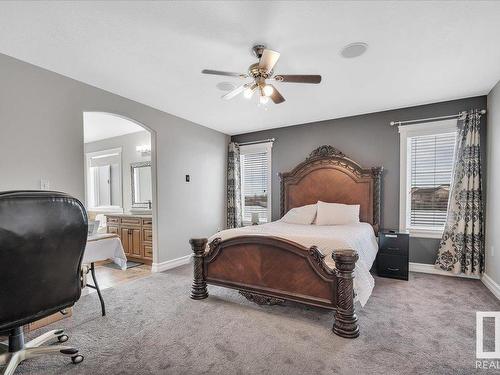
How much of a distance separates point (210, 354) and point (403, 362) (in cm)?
141

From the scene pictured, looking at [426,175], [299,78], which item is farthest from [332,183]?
[299,78]

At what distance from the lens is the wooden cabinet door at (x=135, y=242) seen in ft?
15.1

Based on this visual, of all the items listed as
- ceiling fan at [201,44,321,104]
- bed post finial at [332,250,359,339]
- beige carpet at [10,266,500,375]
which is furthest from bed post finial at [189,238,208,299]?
ceiling fan at [201,44,321,104]

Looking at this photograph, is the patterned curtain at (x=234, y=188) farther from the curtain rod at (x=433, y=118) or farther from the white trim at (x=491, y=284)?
the white trim at (x=491, y=284)

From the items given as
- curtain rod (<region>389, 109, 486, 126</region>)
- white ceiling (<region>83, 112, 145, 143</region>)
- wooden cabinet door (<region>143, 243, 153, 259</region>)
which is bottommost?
wooden cabinet door (<region>143, 243, 153, 259</region>)

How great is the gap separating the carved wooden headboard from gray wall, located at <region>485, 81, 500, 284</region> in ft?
4.32

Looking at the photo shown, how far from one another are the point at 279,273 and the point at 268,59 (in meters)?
2.02

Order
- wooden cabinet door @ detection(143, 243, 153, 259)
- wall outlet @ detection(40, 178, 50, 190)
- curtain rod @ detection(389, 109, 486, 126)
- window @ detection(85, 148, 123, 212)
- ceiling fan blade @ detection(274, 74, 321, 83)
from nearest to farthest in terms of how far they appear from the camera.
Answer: ceiling fan blade @ detection(274, 74, 321, 83)
wall outlet @ detection(40, 178, 50, 190)
curtain rod @ detection(389, 109, 486, 126)
wooden cabinet door @ detection(143, 243, 153, 259)
window @ detection(85, 148, 123, 212)

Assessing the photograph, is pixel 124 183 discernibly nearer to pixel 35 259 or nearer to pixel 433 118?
pixel 35 259

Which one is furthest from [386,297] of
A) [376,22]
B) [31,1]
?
[31,1]

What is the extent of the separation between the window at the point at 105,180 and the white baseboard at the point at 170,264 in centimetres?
229

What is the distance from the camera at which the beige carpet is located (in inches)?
70.7

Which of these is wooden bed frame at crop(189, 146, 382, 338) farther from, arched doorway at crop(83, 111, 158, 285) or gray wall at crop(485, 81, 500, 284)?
arched doorway at crop(83, 111, 158, 285)

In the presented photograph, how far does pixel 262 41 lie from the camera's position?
7.38 ft
